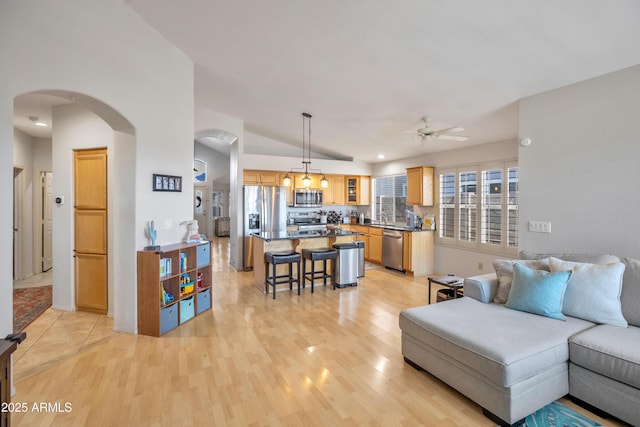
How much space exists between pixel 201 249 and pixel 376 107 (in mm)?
3210

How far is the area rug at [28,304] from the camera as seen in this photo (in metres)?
3.50

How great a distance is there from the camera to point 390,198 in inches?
295

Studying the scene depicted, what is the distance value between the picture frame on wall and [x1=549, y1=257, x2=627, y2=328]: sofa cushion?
4169 millimetres

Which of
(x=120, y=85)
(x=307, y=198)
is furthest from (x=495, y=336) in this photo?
(x=307, y=198)

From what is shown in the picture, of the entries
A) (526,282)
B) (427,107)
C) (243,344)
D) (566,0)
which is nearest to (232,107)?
(427,107)

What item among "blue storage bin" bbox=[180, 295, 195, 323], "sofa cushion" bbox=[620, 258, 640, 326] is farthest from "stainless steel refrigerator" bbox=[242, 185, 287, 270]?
"sofa cushion" bbox=[620, 258, 640, 326]

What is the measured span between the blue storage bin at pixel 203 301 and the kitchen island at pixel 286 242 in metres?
0.97

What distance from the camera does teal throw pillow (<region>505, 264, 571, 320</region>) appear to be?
2.49 metres

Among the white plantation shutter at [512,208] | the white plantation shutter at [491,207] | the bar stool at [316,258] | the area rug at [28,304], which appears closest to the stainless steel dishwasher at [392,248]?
the white plantation shutter at [491,207]

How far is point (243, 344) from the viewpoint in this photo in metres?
3.01

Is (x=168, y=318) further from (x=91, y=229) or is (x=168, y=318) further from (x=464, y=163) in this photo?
(x=464, y=163)

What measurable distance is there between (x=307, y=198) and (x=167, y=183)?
4.15 meters

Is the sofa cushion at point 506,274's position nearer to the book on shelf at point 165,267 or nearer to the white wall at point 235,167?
the book on shelf at point 165,267

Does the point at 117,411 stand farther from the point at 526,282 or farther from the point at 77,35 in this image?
the point at 526,282
